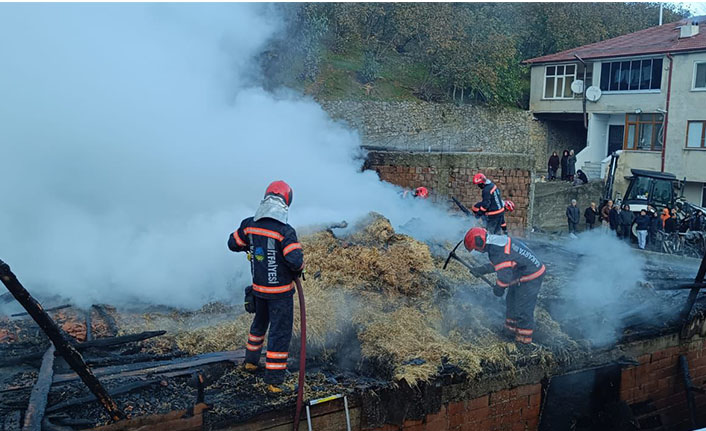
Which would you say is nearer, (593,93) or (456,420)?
(456,420)

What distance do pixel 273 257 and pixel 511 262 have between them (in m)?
2.39

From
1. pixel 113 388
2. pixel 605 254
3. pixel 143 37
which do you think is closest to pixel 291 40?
pixel 143 37

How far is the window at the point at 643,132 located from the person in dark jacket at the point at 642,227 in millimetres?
10572

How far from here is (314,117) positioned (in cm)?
1318

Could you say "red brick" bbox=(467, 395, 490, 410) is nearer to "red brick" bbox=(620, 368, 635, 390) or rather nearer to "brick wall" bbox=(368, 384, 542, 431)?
"brick wall" bbox=(368, 384, 542, 431)

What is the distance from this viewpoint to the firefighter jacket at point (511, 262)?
610 centimetres

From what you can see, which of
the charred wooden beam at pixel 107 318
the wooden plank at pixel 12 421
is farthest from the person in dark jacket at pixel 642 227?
the wooden plank at pixel 12 421

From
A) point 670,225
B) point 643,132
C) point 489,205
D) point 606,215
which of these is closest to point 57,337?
point 489,205

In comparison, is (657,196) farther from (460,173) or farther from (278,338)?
(278,338)

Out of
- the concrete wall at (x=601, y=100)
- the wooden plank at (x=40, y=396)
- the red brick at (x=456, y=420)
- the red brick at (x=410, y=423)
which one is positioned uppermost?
the concrete wall at (x=601, y=100)

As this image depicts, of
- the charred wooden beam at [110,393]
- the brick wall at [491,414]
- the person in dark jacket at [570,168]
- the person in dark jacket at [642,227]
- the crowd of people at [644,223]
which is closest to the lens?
the charred wooden beam at [110,393]

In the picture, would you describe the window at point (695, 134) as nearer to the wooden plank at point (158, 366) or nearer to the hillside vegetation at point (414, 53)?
the hillside vegetation at point (414, 53)

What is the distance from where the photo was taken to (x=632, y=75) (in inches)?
998

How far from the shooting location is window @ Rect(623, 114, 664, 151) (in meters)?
25.0
